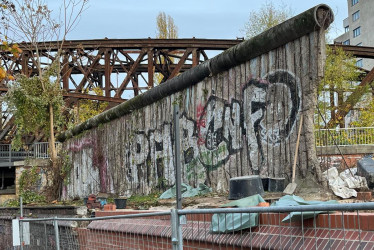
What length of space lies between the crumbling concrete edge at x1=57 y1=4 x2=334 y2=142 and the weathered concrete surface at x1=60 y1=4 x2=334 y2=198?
45 millimetres

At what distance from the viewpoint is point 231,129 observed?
9.16 m

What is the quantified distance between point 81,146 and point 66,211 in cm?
653

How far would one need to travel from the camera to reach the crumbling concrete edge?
24.1ft

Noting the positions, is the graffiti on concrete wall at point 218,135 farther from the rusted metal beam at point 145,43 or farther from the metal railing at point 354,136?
the rusted metal beam at point 145,43

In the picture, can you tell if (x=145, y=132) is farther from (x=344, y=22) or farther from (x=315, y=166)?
(x=344, y=22)

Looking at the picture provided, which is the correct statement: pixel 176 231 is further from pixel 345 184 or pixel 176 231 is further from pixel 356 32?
pixel 356 32

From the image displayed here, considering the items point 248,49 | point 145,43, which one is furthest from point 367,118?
point 248,49

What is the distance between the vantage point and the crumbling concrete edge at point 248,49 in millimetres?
7340

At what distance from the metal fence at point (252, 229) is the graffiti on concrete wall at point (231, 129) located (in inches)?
99.4

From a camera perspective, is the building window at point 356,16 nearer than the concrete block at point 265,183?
No

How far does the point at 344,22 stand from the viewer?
89188 millimetres

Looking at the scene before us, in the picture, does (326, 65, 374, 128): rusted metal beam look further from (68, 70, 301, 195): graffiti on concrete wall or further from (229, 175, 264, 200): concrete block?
(229, 175, 264, 200): concrete block

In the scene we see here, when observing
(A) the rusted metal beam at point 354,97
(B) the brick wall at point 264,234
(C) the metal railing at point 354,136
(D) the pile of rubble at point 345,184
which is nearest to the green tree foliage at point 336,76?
(A) the rusted metal beam at point 354,97

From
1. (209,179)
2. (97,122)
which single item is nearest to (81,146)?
(97,122)
